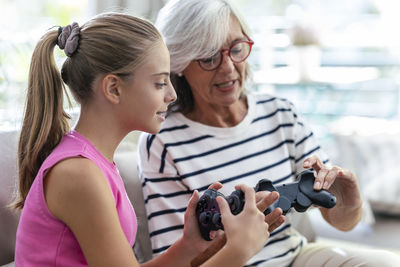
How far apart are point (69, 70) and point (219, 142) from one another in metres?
0.53

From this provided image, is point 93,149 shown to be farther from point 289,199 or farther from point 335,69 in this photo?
point 335,69

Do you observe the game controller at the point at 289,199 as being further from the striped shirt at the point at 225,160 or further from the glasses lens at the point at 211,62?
the glasses lens at the point at 211,62

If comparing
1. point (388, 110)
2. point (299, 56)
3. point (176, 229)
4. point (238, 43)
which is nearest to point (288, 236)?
point (176, 229)

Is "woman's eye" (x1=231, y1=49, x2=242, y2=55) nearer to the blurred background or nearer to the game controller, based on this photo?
the game controller

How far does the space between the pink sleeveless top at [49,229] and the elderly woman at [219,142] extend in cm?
38

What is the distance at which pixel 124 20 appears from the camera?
41.0 inches

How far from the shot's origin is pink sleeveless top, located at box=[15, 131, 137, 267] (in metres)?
0.97

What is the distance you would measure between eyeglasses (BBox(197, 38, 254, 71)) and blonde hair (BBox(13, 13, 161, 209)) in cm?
38

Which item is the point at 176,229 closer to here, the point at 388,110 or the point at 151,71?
the point at 151,71

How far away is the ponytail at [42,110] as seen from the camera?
1051 millimetres

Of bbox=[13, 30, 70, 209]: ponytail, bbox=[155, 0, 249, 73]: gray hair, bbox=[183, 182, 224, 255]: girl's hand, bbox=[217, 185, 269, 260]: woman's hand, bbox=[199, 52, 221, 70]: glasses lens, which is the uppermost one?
bbox=[155, 0, 249, 73]: gray hair

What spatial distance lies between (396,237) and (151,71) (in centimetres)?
191

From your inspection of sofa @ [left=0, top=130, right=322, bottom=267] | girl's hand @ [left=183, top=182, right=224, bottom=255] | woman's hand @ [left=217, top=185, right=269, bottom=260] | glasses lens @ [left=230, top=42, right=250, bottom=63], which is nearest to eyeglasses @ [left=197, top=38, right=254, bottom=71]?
glasses lens @ [left=230, top=42, right=250, bottom=63]

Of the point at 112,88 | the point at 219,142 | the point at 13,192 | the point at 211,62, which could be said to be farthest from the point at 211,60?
the point at 13,192
